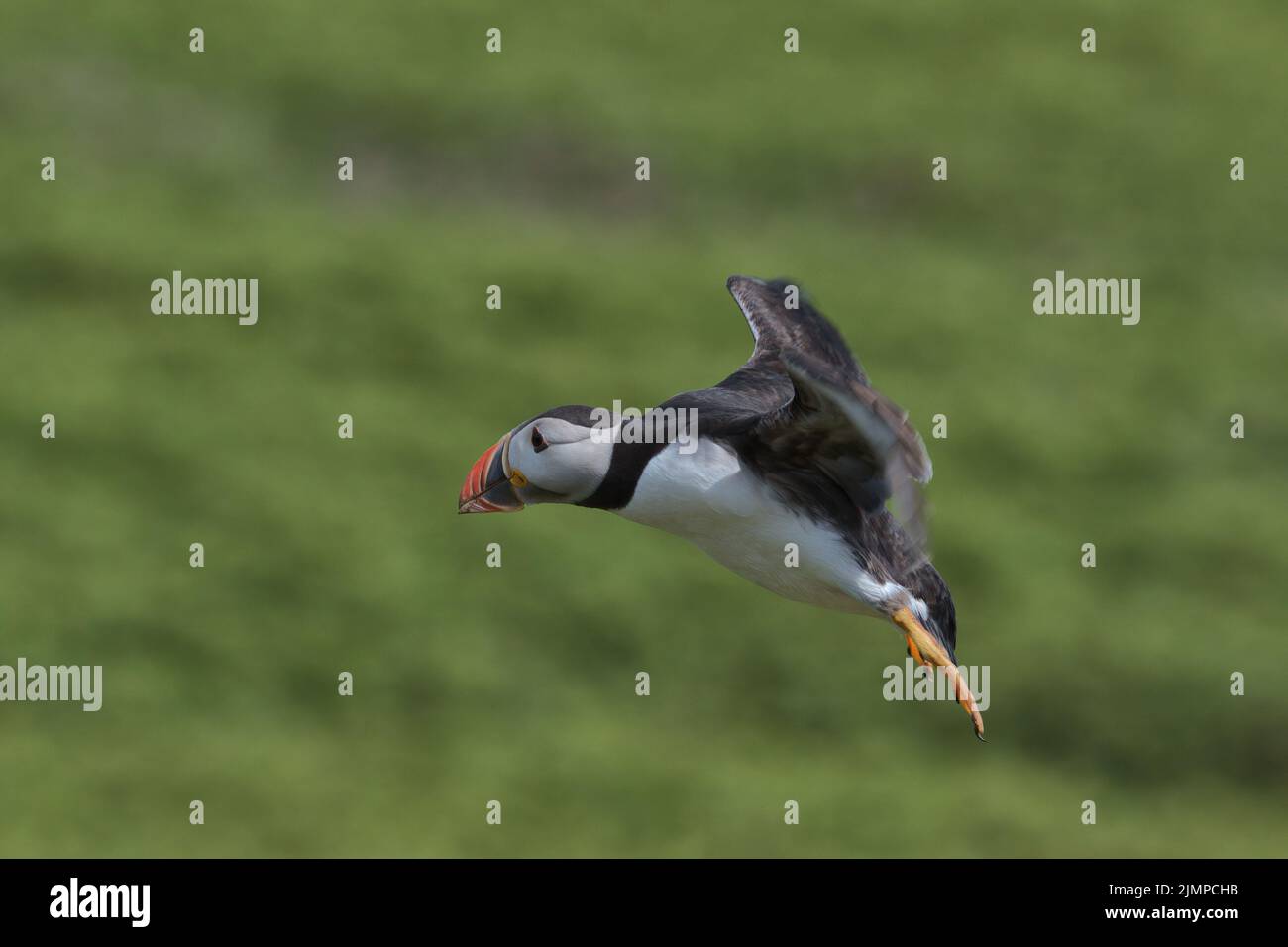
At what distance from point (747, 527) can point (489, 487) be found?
1.32 meters

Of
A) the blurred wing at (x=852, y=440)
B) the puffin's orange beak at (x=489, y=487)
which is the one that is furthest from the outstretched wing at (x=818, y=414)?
the puffin's orange beak at (x=489, y=487)

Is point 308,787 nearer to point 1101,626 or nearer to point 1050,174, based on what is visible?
point 1101,626

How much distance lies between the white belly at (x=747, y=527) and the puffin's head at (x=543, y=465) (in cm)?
31

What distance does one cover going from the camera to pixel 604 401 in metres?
44.2

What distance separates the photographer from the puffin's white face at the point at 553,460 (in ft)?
30.7

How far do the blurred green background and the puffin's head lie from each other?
1017 inches
